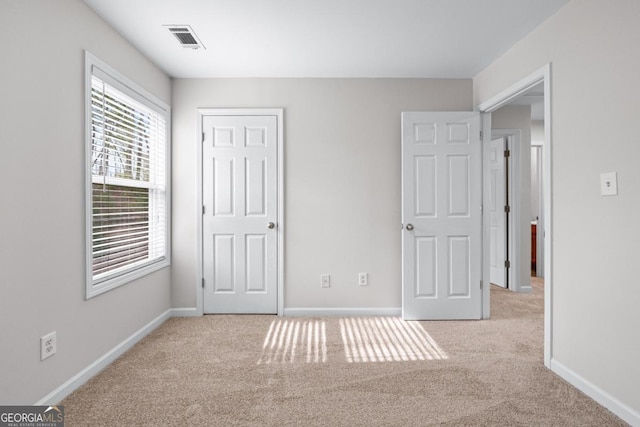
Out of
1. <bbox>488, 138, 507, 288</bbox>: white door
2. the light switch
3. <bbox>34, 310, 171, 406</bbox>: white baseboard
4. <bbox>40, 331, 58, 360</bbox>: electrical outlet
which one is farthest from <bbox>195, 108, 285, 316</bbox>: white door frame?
<bbox>488, 138, 507, 288</bbox>: white door

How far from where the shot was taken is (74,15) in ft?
7.61

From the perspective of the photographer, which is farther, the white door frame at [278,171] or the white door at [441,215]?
the white door frame at [278,171]

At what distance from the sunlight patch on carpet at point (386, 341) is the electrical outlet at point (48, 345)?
183 centimetres

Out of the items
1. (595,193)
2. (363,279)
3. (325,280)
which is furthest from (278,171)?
(595,193)

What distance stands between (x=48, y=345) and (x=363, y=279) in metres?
2.61

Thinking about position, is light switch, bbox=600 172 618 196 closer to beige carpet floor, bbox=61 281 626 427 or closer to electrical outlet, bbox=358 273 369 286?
beige carpet floor, bbox=61 281 626 427

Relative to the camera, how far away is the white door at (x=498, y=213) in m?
5.08

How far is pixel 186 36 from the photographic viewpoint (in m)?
2.89

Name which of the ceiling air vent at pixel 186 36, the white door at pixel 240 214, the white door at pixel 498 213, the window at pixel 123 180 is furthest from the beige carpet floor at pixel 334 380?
the ceiling air vent at pixel 186 36

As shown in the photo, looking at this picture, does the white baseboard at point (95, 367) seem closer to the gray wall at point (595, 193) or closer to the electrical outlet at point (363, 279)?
the electrical outlet at point (363, 279)

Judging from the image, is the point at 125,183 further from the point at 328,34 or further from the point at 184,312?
the point at 328,34

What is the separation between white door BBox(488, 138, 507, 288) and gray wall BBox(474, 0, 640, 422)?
2.58m

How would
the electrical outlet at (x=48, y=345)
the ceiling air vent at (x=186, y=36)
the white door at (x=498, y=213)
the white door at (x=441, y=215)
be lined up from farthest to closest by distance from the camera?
the white door at (x=498, y=213) → the white door at (x=441, y=215) → the ceiling air vent at (x=186, y=36) → the electrical outlet at (x=48, y=345)

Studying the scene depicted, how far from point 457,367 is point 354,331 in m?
1.00
